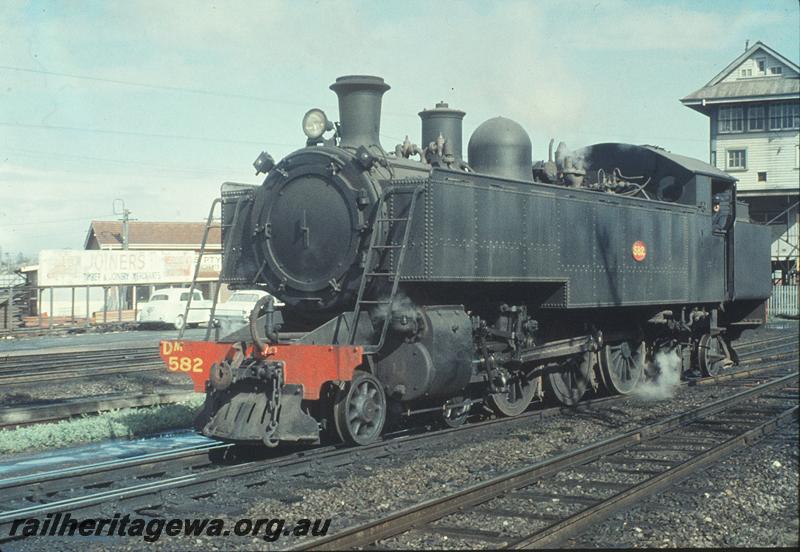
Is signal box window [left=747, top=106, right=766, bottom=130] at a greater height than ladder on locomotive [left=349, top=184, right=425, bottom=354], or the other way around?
signal box window [left=747, top=106, right=766, bottom=130]

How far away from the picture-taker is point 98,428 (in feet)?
34.2

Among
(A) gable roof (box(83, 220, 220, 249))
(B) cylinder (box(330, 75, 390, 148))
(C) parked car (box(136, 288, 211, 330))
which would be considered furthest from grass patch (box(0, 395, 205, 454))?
(A) gable roof (box(83, 220, 220, 249))

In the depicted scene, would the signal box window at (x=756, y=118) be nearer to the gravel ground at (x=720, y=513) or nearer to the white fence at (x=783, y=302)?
the white fence at (x=783, y=302)

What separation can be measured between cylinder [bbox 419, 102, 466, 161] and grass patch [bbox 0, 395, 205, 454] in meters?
4.71

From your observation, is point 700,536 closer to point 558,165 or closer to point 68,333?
point 558,165

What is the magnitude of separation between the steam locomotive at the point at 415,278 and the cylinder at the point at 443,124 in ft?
0.07

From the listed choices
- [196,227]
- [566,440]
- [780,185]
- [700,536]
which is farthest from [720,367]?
[196,227]

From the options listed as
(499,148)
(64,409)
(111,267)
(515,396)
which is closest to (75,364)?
(64,409)

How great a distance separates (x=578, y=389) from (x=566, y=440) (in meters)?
2.75

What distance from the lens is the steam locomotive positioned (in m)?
8.55

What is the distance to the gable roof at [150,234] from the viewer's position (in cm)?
5309

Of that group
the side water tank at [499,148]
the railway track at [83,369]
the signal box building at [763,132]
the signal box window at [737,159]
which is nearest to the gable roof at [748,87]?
the signal box building at [763,132]

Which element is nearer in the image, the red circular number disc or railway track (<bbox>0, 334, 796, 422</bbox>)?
railway track (<bbox>0, 334, 796, 422</bbox>)

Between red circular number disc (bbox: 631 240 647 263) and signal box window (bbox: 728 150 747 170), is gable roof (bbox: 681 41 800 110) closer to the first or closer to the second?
signal box window (bbox: 728 150 747 170)
